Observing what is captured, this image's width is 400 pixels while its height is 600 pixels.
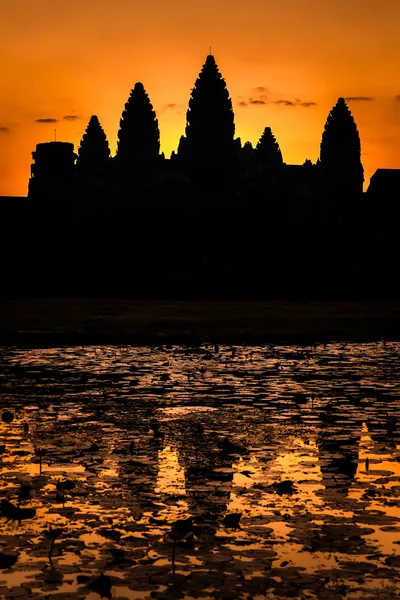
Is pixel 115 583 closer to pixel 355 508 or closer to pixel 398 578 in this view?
pixel 398 578

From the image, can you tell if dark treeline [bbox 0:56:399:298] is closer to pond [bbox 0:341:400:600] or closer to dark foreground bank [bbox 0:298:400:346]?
dark foreground bank [bbox 0:298:400:346]

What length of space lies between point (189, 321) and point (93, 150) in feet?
399

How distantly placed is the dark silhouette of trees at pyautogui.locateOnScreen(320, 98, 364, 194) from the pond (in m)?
124

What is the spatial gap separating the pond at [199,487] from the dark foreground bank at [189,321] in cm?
1276

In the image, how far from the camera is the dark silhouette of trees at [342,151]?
14325 cm

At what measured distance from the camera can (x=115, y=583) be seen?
7930mm

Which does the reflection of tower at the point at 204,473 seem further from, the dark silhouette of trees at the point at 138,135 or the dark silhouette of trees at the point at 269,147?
the dark silhouette of trees at the point at 269,147

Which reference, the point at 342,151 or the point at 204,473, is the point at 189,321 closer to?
the point at 204,473

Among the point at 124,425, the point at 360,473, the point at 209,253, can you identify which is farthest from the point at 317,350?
the point at 209,253

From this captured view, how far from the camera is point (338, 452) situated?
13.5 m

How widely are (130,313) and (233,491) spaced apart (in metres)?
38.0

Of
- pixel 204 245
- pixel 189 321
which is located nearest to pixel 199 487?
pixel 189 321

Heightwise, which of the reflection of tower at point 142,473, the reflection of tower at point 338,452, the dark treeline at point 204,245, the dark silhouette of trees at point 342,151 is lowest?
the reflection of tower at point 142,473

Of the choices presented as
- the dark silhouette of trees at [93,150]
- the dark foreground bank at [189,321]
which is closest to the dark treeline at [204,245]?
the dark foreground bank at [189,321]
